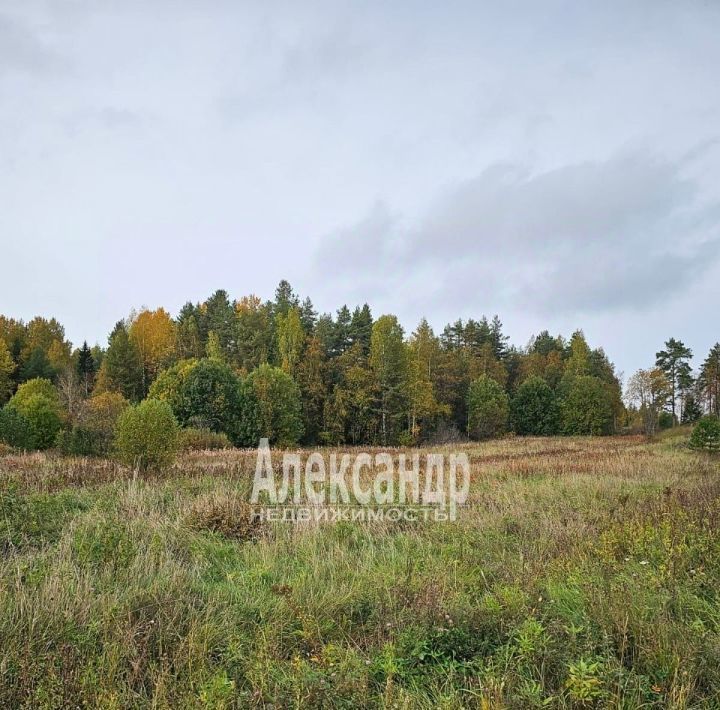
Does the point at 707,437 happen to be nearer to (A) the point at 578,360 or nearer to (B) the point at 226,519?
(B) the point at 226,519

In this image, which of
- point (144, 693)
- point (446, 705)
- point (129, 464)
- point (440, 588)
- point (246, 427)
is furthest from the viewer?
point (246, 427)

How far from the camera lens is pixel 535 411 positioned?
5047 cm

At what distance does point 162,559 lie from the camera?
535 centimetres

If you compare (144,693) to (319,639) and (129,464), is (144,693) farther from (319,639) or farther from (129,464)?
(129,464)

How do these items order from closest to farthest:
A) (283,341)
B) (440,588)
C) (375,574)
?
(440,588)
(375,574)
(283,341)

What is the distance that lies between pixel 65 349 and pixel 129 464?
55.0m

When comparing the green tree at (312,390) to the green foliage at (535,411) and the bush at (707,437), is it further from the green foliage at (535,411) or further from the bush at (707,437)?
the bush at (707,437)

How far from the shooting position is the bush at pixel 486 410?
45.6 m

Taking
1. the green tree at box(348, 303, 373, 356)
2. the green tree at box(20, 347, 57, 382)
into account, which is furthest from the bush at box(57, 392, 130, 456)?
the green tree at box(20, 347, 57, 382)

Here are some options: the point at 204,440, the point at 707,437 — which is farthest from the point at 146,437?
the point at 707,437

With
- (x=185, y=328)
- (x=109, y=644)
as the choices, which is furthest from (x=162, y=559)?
(x=185, y=328)

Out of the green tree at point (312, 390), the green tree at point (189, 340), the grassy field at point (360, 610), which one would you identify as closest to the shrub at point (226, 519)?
the grassy field at point (360, 610)

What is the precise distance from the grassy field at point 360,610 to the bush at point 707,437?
14.0 m

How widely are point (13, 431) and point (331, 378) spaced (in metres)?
25.1
